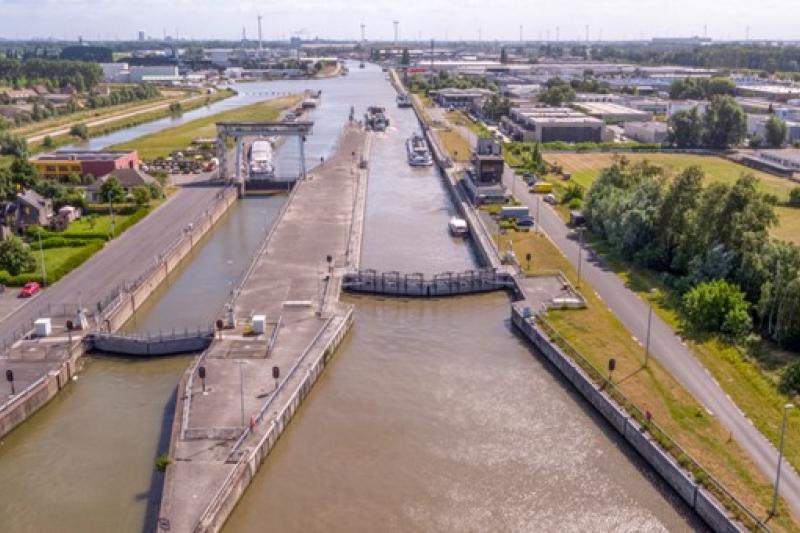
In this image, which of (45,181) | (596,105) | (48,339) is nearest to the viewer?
(48,339)

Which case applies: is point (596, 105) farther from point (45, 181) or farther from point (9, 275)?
point (9, 275)

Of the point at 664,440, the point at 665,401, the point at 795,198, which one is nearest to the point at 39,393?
the point at 664,440

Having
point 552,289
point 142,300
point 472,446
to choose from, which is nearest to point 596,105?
point 552,289

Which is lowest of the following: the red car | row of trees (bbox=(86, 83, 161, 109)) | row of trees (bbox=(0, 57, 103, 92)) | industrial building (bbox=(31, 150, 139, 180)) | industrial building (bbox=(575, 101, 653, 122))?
the red car

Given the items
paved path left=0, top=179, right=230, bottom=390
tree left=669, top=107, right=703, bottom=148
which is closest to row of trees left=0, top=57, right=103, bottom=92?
paved path left=0, top=179, right=230, bottom=390

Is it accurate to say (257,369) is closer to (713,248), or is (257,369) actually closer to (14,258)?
(14,258)

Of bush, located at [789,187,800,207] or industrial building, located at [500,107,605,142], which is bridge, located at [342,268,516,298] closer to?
bush, located at [789,187,800,207]

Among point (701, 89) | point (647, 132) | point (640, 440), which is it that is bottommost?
point (640, 440)
